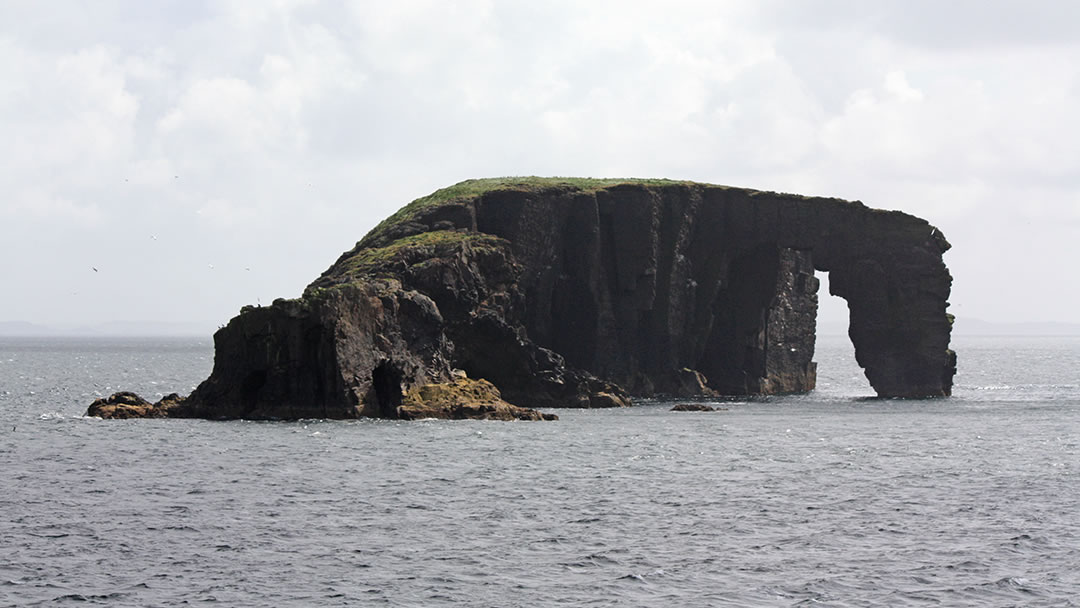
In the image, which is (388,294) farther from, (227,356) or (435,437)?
(435,437)

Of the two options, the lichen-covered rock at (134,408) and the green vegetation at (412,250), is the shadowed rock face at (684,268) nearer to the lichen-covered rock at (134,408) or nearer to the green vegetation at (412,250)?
the green vegetation at (412,250)

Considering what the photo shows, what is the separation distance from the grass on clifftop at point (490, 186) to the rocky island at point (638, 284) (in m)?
0.43

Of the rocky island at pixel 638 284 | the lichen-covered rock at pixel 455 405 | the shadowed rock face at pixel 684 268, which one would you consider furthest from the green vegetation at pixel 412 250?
the lichen-covered rock at pixel 455 405

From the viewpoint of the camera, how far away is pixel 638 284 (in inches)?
5069

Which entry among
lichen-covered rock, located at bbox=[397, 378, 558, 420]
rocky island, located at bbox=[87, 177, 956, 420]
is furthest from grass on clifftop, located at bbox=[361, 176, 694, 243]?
lichen-covered rock, located at bbox=[397, 378, 558, 420]

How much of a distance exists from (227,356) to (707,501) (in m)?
41.2

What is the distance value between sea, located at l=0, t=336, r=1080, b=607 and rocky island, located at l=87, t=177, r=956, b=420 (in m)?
20.1

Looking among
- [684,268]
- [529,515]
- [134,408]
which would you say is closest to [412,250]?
[134,408]

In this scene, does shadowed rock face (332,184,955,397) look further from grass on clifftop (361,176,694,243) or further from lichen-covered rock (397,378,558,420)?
lichen-covered rock (397,378,558,420)

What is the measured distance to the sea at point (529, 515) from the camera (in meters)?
37.5

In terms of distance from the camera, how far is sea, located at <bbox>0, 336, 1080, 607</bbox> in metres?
37.5

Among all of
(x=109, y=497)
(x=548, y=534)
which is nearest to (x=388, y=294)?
(x=109, y=497)

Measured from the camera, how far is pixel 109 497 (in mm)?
52656

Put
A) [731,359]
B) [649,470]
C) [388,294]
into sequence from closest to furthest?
[649,470]
[388,294]
[731,359]
